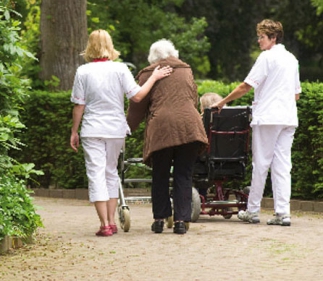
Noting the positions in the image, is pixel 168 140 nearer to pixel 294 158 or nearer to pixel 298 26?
pixel 294 158

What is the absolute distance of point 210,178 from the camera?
12453 millimetres

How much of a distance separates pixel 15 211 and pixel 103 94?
168 centimetres

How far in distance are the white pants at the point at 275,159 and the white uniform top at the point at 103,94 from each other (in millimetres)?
1800

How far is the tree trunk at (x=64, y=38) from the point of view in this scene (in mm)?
18391

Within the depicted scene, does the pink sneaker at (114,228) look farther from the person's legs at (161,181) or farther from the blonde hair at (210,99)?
the blonde hair at (210,99)

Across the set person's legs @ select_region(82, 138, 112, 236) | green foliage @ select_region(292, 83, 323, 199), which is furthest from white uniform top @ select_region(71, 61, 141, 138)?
green foliage @ select_region(292, 83, 323, 199)

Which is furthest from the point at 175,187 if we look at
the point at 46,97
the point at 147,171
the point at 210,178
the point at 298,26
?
the point at 298,26

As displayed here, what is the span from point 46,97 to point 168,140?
7.06m

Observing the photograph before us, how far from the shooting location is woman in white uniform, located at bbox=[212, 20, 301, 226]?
39.1ft

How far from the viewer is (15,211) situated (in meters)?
9.72

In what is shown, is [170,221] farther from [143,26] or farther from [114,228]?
[143,26]

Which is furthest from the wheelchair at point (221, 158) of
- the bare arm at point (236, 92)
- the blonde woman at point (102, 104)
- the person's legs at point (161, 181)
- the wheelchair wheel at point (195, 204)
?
the blonde woman at point (102, 104)

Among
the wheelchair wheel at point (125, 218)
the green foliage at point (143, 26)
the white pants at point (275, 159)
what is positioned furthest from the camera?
the green foliage at point (143, 26)

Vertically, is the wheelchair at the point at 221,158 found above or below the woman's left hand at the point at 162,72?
below
